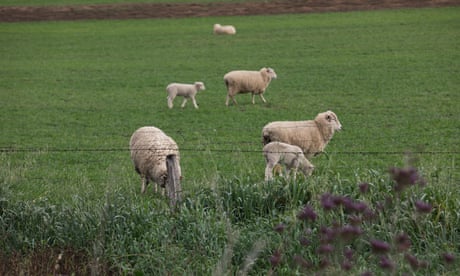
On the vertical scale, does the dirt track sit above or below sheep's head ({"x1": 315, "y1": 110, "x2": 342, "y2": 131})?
below

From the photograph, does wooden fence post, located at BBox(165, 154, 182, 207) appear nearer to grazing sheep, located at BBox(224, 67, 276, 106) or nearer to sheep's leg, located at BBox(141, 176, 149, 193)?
sheep's leg, located at BBox(141, 176, 149, 193)

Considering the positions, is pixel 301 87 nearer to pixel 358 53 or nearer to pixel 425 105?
pixel 425 105

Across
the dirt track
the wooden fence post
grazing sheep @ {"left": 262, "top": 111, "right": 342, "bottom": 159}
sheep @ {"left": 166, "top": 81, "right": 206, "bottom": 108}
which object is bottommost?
the dirt track

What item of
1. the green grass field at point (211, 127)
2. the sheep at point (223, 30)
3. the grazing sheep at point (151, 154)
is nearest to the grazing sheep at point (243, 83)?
the green grass field at point (211, 127)

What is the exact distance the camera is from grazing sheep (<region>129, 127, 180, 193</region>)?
36.8ft

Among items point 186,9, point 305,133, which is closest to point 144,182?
point 305,133

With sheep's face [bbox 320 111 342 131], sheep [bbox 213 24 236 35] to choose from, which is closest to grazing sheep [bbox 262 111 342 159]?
sheep's face [bbox 320 111 342 131]

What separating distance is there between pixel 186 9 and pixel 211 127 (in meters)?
31.9

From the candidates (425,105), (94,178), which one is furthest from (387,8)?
(94,178)

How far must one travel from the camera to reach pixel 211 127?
17.6 m

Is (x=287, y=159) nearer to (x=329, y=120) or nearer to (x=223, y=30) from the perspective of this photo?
(x=329, y=120)

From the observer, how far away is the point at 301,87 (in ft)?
78.2

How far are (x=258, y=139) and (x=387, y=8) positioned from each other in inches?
1200

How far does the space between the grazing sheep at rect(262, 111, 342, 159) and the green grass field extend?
0.31m
